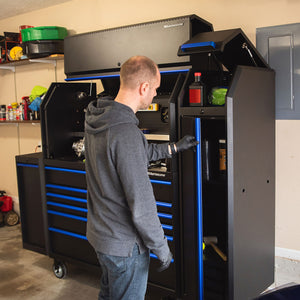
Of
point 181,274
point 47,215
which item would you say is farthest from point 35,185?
point 181,274

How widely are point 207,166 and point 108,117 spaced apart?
948mm

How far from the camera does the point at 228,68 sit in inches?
106

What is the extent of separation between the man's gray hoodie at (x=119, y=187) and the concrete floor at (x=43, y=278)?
4.45 ft

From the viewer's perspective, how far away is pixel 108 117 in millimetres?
1670

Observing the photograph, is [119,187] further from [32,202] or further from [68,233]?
[32,202]

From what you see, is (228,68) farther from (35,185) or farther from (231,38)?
(35,185)

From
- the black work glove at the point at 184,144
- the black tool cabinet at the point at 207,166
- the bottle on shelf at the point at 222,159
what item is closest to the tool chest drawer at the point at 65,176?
the black tool cabinet at the point at 207,166

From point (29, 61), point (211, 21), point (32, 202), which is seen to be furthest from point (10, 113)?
point (211, 21)

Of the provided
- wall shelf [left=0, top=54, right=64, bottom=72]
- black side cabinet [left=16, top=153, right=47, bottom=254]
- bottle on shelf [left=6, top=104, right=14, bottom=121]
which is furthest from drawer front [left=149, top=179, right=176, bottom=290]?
bottle on shelf [left=6, top=104, right=14, bottom=121]

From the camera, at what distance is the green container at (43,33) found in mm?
3615

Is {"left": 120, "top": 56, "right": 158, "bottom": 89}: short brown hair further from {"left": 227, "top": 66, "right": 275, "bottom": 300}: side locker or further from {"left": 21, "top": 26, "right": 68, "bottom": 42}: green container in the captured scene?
{"left": 21, "top": 26, "right": 68, "bottom": 42}: green container

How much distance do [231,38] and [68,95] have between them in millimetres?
1505

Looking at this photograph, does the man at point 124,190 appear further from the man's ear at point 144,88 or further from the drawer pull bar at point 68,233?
the drawer pull bar at point 68,233

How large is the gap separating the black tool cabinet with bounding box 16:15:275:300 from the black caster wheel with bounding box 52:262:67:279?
23cm
